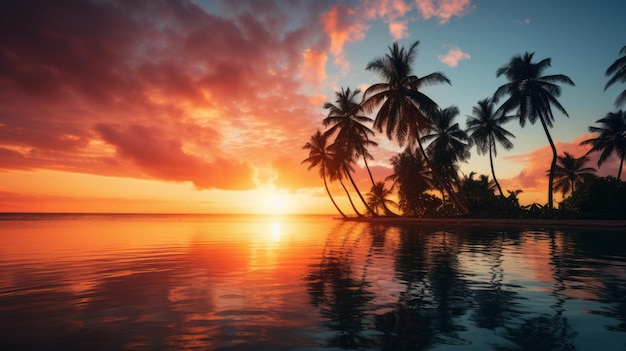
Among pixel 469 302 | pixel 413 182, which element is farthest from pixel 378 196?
pixel 469 302

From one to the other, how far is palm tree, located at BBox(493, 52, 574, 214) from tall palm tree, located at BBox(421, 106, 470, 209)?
7.87m

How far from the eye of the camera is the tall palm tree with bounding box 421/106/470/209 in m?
42.7

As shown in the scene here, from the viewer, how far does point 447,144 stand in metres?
43.0

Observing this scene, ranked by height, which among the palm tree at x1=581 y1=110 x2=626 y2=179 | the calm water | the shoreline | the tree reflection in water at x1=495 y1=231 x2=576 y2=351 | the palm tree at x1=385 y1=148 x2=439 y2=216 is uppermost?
the palm tree at x1=581 y1=110 x2=626 y2=179

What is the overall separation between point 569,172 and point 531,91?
3538 centimetres

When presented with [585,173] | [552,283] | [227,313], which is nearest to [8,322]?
[227,313]

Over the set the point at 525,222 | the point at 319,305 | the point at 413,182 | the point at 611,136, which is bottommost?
the point at 319,305

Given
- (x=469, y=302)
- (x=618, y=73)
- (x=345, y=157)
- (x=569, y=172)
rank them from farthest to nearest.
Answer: (x=569, y=172), (x=345, y=157), (x=618, y=73), (x=469, y=302)

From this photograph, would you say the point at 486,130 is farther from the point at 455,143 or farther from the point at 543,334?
the point at 543,334

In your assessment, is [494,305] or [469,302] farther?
[469,302]

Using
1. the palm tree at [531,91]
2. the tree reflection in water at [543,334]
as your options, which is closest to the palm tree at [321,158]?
the palm tree at [531,91]

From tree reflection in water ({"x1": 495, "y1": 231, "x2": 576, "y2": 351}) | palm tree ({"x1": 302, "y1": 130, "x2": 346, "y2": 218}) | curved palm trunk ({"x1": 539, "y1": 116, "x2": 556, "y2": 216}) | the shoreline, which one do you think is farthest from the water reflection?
palm tree ({"x1": 302, "y1": 130, "x2": 346, "y2": 218})

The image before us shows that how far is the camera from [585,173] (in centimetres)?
5706

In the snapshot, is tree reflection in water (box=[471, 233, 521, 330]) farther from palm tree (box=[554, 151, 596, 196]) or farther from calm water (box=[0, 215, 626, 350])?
palm tree (box=[554, 151, 596, 196])
